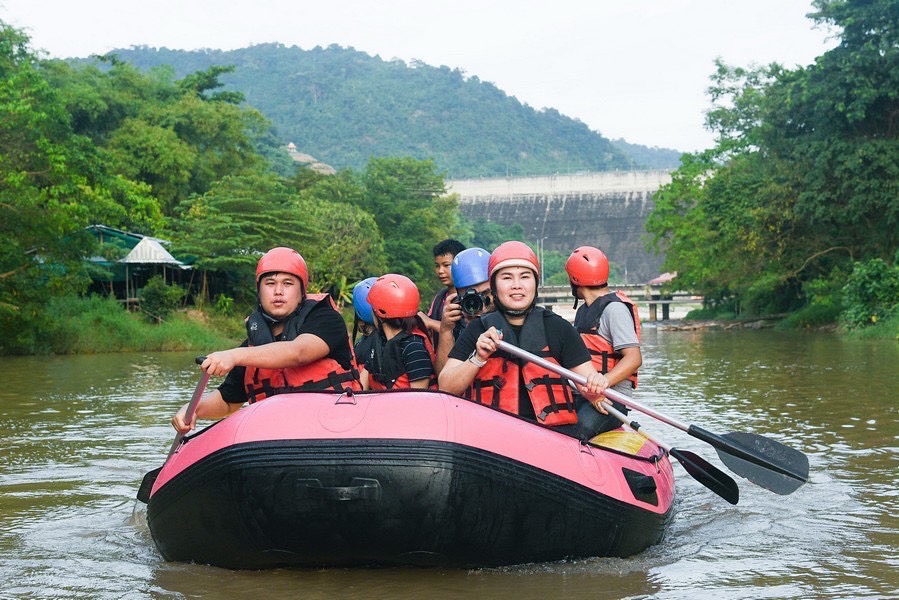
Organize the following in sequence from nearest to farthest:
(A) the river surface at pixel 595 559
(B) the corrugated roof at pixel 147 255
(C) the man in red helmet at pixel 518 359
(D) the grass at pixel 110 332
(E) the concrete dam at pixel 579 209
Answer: (A) the river surface at pixel 595 559, (C) the man in red helmet at pixel 518 359, (D) the grass at pixel 110 332, (B) the corrugated roof at pixel 147 255, (E) the concrete dam at pixel 579 209

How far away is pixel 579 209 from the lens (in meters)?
113

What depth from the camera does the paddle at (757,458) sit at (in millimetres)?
6035

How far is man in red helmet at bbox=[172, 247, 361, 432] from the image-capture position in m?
5.48

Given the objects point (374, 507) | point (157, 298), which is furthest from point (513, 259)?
point (157, 298)

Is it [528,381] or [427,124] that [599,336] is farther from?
[427,124]

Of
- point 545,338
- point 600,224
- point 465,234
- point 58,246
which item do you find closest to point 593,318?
point 545,338

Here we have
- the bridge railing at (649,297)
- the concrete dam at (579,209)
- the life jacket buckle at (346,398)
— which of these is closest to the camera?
the life jacket buckle at (346,398)

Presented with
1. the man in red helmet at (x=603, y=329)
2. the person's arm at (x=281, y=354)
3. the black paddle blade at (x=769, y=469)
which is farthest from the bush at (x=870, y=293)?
the person's arm at (x=281, y=354)

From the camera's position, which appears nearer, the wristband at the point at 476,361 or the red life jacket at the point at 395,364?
the wristband at the point at 476,361

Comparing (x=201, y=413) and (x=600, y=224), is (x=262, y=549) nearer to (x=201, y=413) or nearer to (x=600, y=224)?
(x=201, y=413)

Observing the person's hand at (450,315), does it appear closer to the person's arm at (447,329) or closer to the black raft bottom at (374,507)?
the person's arm at (447,329)

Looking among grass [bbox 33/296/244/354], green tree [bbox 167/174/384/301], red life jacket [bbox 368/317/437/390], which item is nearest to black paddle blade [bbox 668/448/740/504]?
red life jacket [bbox 368/317/437/390]

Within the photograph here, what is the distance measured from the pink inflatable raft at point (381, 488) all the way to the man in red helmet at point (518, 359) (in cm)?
28

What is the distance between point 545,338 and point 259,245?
98.6ft
